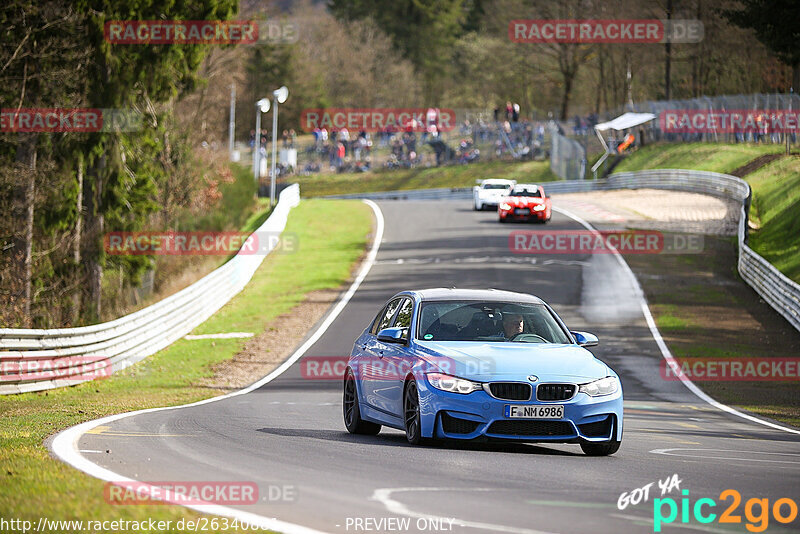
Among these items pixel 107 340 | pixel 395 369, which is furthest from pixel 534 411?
pixel 107 340

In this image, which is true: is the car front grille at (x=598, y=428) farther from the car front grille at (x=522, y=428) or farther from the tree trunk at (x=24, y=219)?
the tree trunk at (x=24, y=219)

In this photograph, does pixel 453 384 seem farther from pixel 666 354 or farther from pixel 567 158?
pixel 567 158

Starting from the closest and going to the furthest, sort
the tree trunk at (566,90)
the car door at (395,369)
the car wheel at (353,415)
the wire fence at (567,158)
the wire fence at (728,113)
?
the car door at (395,369)
the car wheel at (353,415)
the wire fence at (728,113)
the wire fence at (567,158)
the tree trunk at (566,90)

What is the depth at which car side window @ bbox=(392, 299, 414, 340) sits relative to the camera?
1206 centimetres

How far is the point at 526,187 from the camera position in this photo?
5038 centimetres

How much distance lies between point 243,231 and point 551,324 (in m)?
48.6

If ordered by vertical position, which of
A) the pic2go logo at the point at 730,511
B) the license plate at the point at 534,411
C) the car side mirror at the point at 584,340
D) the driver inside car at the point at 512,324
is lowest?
the pic2go logo at the point at 730,511

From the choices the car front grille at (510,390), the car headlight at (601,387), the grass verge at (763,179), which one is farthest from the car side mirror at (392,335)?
the grass verge at (763,179)

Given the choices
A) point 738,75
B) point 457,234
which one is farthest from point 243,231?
point 738,75

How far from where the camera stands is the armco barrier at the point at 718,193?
99.8 feet

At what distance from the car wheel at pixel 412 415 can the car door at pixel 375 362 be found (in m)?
0.69

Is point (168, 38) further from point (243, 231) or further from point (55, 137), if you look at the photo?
point (243, 231)

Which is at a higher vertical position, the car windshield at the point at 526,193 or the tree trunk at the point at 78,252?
the car windshield at the point at 526,193

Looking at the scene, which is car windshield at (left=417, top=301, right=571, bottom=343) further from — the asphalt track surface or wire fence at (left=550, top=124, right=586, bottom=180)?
wire fence at (left=550, top=124, right=586, bottom=180)
